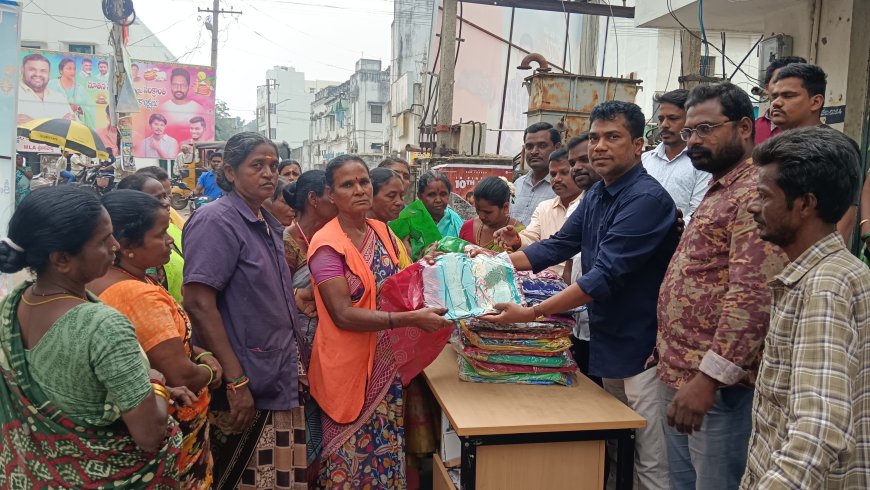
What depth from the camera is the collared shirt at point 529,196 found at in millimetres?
5168

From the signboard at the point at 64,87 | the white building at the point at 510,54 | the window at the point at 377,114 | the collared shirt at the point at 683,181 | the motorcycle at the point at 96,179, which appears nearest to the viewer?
the collared shirt at the point at 683,181

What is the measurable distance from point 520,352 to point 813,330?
1606 mm

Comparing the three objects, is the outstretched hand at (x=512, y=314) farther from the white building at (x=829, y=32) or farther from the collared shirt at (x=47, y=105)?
the collared shirt at (x=47, y=105)

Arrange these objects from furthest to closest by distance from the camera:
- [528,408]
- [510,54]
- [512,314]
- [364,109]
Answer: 1. [364,109]
2. [510,54]
3. [512,314]
4. [528,408]

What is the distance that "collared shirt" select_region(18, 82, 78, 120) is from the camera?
20.7m

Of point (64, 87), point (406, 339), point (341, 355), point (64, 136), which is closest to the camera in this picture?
point (341, 355)

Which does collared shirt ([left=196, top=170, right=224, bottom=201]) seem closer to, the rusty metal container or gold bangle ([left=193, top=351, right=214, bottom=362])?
the rusty metal container

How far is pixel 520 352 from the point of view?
2.96m

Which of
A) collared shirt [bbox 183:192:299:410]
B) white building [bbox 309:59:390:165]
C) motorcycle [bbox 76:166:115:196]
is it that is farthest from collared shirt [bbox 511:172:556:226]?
white building [bbox 309:59:390:165]

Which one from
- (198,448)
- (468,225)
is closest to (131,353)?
(198,448)

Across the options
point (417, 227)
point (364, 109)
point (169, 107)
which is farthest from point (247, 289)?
point (364, 109)

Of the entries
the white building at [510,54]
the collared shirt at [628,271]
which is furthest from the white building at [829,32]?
the white building at [510,54]

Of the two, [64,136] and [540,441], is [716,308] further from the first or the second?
[64,136]

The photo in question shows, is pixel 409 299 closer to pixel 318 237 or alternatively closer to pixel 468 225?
pixel 318 237
